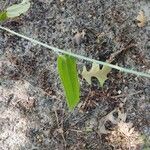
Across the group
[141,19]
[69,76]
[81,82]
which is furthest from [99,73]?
[69,76]

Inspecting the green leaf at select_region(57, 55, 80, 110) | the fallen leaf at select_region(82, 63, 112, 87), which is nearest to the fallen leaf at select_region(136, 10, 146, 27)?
the fallen leaf at select_region(82, 63, 112, 87)

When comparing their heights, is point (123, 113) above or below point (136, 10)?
below

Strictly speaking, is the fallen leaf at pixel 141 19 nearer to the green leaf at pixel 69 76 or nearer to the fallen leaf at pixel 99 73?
the fallen leaf at pixel 99 73

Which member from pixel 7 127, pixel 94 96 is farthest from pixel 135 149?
pixel 7 127

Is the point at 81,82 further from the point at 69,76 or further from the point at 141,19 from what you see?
the point at 69,76

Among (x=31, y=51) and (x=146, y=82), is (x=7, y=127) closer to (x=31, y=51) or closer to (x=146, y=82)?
(x=31, y=51)

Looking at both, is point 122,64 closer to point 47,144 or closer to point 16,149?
point 47,144

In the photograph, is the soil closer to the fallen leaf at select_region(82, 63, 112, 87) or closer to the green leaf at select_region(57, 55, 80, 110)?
the fallen leaf at select_region(82, 63, 112, 87)

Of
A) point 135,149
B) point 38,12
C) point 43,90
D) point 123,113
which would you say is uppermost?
point 38,12
